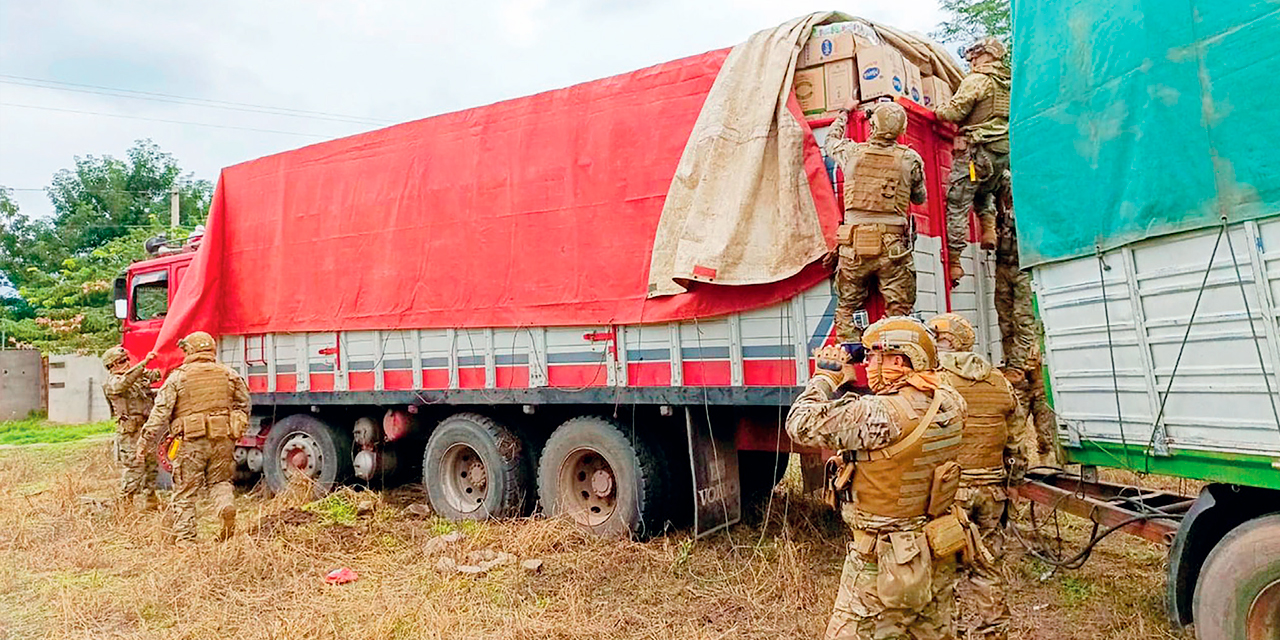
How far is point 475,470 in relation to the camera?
23.3 feet

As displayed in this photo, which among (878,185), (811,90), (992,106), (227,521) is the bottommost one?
(227,521)

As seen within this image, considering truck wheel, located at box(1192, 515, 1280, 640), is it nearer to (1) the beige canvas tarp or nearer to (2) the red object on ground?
(1) the beige canvas tarp

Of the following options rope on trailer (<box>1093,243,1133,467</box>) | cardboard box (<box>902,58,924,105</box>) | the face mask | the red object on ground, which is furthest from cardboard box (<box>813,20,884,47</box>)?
the red object on ground

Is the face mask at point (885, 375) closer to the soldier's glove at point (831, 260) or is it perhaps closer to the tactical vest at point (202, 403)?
the soldier's glove at point (831, 260)

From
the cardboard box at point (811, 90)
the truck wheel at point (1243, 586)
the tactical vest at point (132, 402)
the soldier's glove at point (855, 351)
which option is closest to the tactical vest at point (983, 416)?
the soldier's glove at point (855, 351)

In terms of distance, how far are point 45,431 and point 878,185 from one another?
1804 cm

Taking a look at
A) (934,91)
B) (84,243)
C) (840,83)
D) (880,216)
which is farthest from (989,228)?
(84,243)

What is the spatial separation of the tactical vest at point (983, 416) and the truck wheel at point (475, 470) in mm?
3666

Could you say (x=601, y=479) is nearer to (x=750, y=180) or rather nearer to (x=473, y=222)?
(x=473, y=222)

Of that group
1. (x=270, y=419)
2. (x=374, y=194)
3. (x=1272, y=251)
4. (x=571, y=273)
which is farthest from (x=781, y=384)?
(x=270, y=419)

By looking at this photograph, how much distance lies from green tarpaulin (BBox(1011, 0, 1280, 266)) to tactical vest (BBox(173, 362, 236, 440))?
6020 millimetres

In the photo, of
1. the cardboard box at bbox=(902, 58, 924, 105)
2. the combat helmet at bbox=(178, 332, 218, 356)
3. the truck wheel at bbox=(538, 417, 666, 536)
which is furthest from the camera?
the combat helmet at bbox=(178, 332, 218, 356)

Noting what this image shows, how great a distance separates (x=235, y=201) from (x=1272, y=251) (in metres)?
8.19

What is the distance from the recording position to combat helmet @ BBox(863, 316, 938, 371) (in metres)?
3.20
